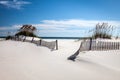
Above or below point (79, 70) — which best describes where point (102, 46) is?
above

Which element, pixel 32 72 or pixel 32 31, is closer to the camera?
pixel 32 72

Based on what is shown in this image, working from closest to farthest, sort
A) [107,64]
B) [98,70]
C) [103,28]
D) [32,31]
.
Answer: [98,70] → [107,64] → [103,28] → [32,31]

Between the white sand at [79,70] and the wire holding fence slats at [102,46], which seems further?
the wire holding fence slats at [102,46]

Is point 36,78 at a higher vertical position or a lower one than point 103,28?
lower

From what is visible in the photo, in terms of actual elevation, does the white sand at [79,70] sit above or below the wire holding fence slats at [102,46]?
below

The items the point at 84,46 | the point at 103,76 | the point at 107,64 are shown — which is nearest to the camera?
the point at 103,76

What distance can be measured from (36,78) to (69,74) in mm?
1517

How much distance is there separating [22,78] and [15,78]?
0.27 m

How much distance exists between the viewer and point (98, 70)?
9672 mm

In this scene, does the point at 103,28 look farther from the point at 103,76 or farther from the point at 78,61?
the point at 103,76

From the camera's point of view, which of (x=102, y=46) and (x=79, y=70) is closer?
(x=79, y=70)

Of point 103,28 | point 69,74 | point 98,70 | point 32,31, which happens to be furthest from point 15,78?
point 32,31

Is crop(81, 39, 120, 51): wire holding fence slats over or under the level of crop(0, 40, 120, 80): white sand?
over

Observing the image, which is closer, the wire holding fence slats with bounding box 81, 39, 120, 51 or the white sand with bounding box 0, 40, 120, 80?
the white sand with bounding box 0, 40, 120, 80
